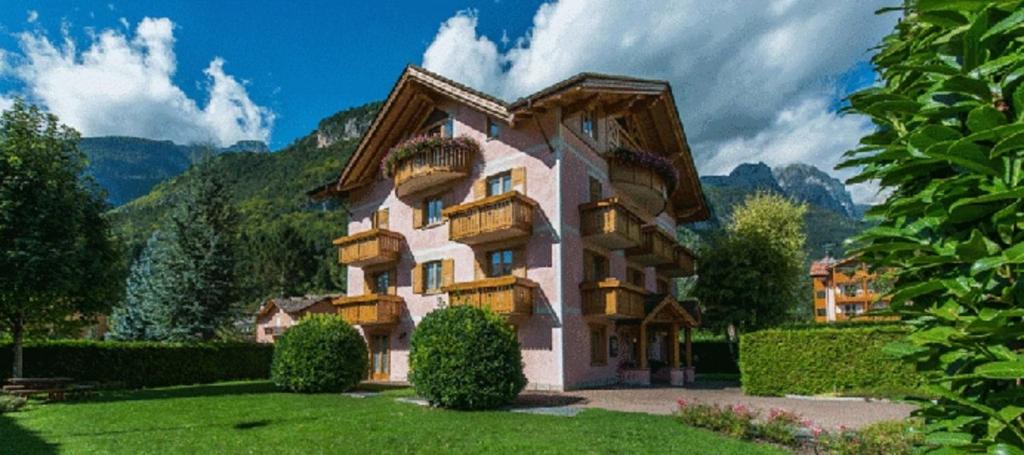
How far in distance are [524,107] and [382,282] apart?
481 inches

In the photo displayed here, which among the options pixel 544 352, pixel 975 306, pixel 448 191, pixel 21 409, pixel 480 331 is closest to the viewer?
pixel 975 306

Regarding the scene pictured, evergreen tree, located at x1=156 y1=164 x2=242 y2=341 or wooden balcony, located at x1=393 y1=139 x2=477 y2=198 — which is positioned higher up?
wooden balcony, located at x1=393 y1=139 x2=477 y2=198

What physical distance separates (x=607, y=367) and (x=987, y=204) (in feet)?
74.1

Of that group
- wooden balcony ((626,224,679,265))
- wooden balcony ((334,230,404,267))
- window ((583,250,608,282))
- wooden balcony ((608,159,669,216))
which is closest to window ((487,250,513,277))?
window ((583,250,608,282))

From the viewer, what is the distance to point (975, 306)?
1.80 meters

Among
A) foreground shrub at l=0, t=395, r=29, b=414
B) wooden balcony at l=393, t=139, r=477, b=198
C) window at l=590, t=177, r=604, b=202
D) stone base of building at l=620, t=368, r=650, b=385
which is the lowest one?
stone base of building at l=620, t=368, r=650, b=385

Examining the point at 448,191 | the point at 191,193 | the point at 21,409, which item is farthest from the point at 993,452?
the point at 191,193

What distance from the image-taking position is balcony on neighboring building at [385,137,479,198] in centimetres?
2417

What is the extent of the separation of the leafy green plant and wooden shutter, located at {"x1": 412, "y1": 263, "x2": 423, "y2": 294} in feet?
81.6

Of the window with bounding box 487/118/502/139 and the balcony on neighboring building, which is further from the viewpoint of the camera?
the balcony on neighboring building

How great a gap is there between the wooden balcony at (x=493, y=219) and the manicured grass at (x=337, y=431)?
7.40 meters

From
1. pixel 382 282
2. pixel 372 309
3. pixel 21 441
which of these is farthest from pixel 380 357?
pixel 21 441

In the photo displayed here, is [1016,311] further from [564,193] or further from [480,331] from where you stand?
[564,193]

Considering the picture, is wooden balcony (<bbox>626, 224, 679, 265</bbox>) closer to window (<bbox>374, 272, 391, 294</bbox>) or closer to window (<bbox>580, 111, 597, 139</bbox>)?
window (<bbox>580, 111, 597, 139</bbox>)
